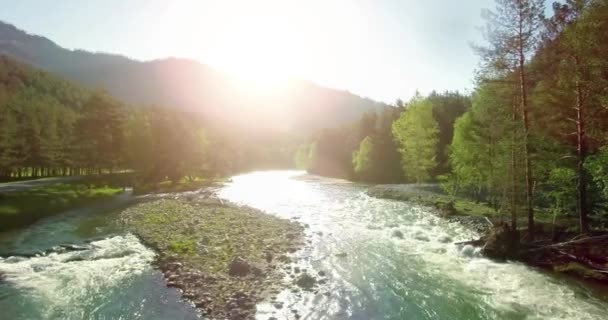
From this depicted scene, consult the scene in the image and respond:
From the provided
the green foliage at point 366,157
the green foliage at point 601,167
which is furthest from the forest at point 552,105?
the green foliage at point 366,157

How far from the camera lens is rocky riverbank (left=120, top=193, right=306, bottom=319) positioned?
16.2 meters

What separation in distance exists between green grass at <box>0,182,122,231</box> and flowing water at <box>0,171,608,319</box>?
8.23 m

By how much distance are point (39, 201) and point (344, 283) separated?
137ft

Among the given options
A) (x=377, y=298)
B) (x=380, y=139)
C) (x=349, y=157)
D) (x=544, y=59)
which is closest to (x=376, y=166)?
(x=380, y=139)

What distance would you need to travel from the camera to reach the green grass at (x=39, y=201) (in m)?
→ 36.3

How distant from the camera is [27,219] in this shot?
37.1 meters

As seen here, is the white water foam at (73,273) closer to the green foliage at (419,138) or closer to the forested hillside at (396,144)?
the green foliage at (419,138)

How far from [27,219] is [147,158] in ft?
145

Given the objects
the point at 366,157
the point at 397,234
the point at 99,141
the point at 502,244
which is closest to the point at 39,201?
the point at 99,141

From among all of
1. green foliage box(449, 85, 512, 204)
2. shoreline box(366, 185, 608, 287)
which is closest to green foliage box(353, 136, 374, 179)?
green foliage box(449, 85, 512, 204)

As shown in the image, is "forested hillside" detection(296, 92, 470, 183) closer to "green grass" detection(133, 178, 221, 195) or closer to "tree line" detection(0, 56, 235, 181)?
"green grass" detection(133, 178, 221, 195)

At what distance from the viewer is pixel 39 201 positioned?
4450cm

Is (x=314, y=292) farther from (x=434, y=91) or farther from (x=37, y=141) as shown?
(x=434, y=91)

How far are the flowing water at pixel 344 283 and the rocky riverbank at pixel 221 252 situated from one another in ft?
2.91
